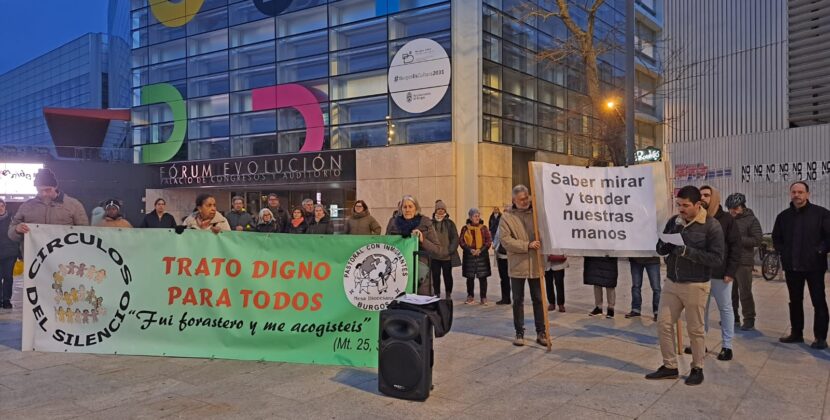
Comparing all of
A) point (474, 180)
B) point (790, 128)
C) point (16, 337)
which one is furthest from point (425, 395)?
point (474, 180)

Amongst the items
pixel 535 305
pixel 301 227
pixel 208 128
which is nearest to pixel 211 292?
pixel 535 305

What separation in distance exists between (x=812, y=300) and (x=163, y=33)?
3470 cm

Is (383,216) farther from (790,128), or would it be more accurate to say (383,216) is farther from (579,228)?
(579,228)

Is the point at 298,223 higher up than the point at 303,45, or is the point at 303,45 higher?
the point at 303,45

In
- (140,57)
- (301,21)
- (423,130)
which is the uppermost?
(301,21)

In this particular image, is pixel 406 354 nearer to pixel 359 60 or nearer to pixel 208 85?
pixel 359 60

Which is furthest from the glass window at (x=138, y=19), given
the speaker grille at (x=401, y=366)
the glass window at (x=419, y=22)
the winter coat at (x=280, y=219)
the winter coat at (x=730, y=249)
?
the winter coat at (x=730, y=249)

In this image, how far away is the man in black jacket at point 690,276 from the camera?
5.11 metres

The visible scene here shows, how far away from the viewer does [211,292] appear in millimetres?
6051

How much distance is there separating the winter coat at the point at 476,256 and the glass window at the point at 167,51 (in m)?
27.9

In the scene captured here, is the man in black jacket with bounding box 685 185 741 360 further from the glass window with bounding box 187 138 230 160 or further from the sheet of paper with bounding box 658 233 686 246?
the glass window with bounding box 187 138 230 160

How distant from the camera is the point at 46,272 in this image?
635cm

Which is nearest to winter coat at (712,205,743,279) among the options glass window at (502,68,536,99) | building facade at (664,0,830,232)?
building facade at (664,0,830,232)

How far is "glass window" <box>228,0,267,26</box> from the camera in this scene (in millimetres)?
29656
